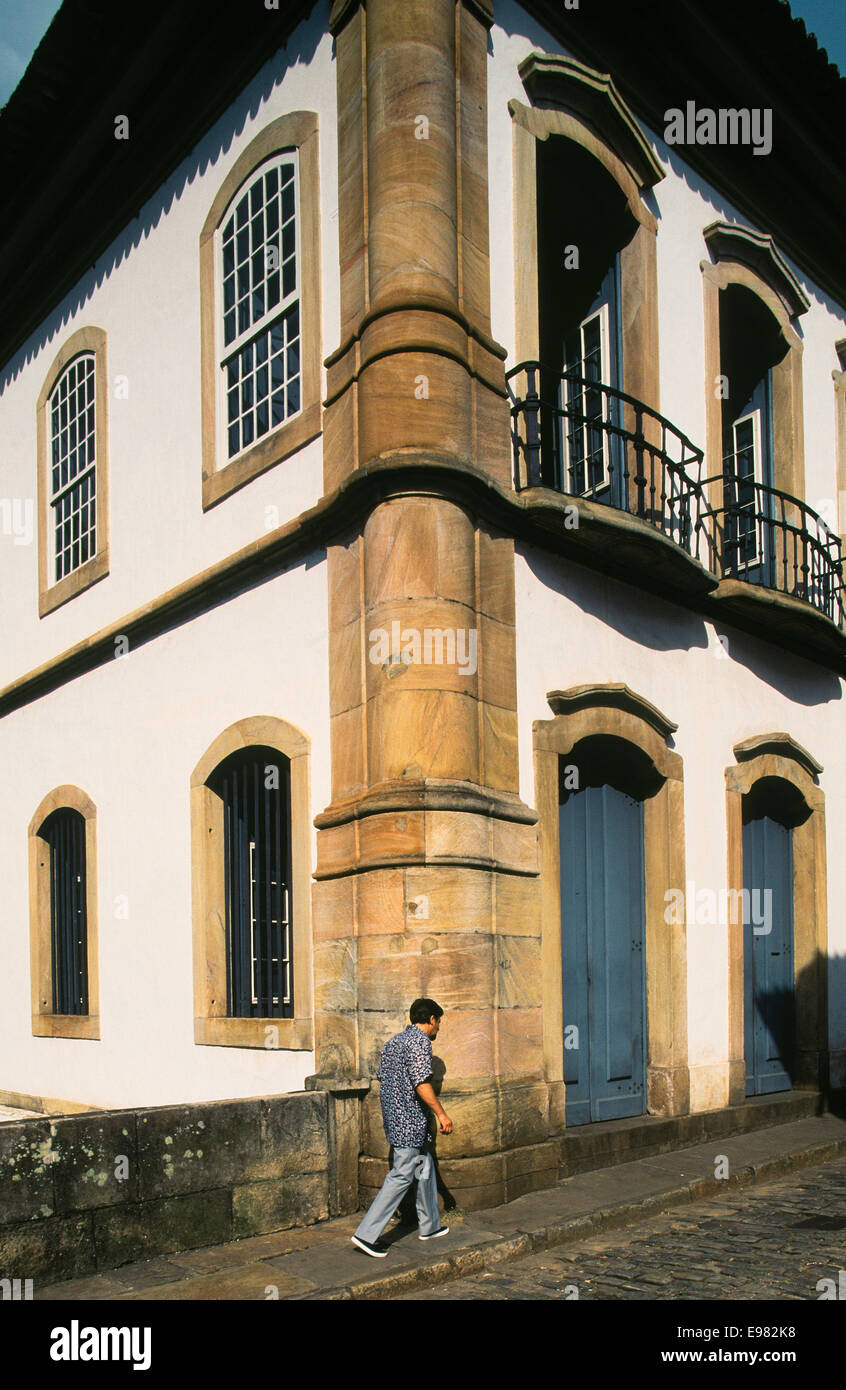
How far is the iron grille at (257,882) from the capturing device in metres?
9.34

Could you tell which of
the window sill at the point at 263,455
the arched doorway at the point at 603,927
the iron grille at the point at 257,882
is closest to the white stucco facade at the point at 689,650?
the arched doorway at the point at 603,927

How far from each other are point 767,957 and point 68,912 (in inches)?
261

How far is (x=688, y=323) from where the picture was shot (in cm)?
1112

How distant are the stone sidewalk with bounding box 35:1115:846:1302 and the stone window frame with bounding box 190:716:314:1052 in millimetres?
1777

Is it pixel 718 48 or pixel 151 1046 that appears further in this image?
pixel 718 48

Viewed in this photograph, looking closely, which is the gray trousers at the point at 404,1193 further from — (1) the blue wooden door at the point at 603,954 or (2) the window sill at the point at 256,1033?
(1) the blue wooden door at the point at 603,954

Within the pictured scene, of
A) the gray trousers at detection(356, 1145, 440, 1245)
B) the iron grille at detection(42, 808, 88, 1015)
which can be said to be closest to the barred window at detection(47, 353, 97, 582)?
the iron grille at detection(42, 808, 88, 1015)

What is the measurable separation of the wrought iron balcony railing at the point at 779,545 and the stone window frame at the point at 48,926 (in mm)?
6215

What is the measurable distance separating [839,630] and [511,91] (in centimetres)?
574

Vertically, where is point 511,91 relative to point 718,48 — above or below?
below

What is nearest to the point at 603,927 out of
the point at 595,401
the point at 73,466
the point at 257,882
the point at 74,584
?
the point at 257,882
